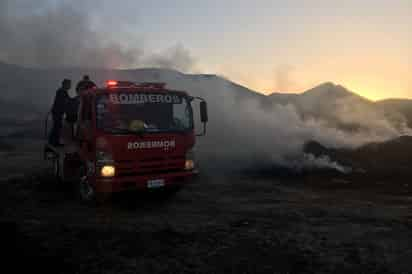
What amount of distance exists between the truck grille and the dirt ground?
0.84m

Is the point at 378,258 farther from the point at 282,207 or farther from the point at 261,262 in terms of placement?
the point at 282,207

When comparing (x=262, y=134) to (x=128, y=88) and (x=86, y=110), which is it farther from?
(x=86, y=110)

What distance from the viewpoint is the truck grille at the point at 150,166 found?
768 centimetres

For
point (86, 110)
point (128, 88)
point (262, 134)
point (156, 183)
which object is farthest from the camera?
point (262, 134)

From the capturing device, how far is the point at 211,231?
21.8 ft

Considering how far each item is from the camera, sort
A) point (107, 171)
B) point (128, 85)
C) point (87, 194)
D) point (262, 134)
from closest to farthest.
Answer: point (107, 171)
point (87, 194)
point (128, 85)
point (262, 134)

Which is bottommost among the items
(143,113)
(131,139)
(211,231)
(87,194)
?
(211,231)

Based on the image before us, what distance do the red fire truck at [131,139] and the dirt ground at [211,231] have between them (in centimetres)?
68

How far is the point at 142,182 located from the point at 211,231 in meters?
1.90

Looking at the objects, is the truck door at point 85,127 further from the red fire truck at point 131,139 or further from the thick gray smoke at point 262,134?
the thick gray smoke at point 262,134

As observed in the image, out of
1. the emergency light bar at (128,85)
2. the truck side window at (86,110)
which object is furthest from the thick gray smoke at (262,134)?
the truck side window at (86,110)

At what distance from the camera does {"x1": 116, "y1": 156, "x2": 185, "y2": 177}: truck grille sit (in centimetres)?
768

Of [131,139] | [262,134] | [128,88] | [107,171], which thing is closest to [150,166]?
[131,139]

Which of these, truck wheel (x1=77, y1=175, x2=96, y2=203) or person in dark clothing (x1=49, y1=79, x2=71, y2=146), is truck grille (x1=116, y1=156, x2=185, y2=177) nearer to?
truck wheel (x1=77, y1=175, x2=96, y2=203)
